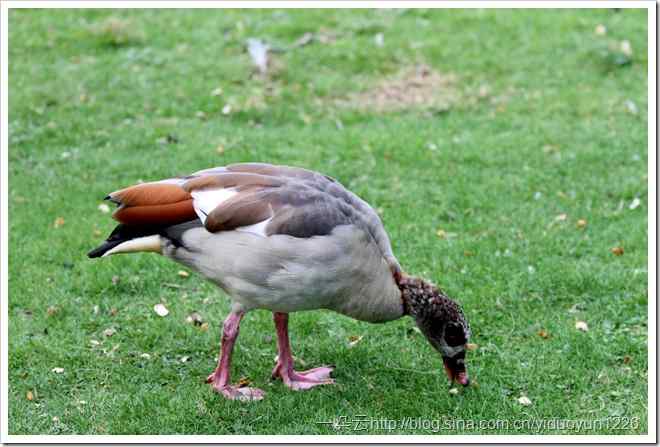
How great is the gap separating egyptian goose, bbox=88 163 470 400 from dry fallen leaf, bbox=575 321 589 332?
1.12 m

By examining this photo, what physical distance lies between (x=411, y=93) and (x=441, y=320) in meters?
5.58

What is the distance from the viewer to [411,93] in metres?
10.6

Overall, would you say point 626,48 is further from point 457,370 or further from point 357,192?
point 457,370

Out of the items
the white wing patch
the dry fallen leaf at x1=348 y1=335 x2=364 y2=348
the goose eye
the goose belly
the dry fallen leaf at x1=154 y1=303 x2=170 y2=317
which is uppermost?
the white wing patch

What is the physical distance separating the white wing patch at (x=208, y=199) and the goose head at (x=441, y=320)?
3.91 feet

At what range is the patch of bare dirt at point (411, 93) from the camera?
33.9 feet

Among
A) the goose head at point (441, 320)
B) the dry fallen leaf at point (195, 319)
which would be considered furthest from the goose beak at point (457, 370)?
the dry fallen leaf at point (195, 319)

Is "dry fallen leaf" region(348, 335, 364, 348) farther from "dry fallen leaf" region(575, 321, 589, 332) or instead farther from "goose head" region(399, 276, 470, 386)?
"dry fallen leaf" region(575, 321, 589, 332)

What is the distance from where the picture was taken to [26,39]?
1180 centimetres

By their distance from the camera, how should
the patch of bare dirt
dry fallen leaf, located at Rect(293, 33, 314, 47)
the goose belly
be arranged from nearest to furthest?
the goose belly → the patch of bare dirt → dry fallen leaf, located at Rect(293, 33, 314, 47)

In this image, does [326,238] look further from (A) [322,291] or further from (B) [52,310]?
(B) [52,310]

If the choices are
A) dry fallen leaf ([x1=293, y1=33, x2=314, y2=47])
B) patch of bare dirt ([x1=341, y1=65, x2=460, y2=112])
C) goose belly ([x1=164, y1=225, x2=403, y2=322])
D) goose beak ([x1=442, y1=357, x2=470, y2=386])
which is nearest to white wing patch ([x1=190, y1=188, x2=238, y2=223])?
goose belly ([x1=164, y1=225, x2=403, y2=322])

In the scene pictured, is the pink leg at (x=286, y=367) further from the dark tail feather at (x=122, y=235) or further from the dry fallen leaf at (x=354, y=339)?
the dark tail feather at (x=122, y=235)

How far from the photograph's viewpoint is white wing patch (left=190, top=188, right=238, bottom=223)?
16.9ft
